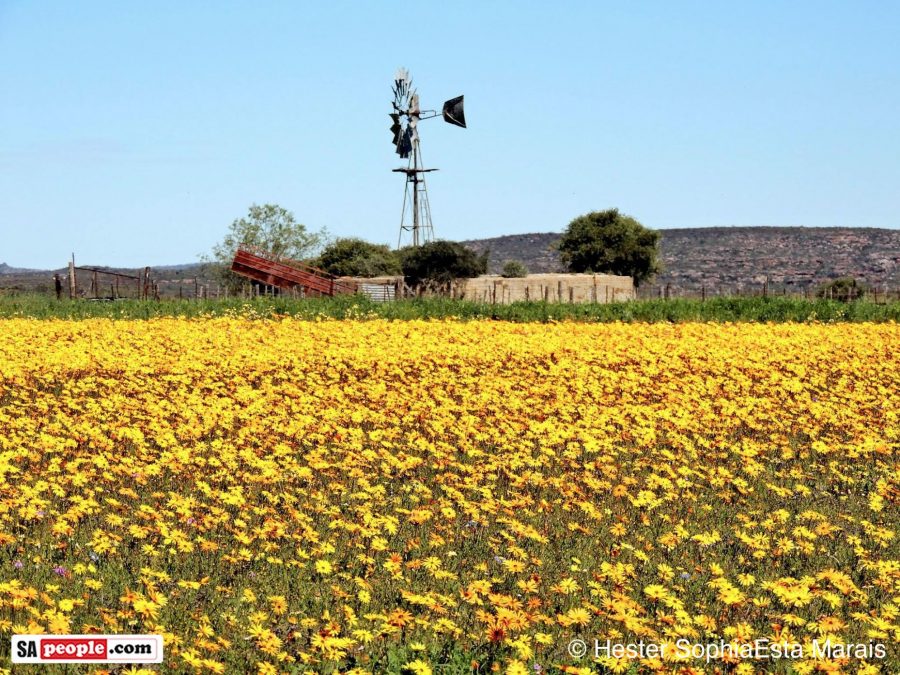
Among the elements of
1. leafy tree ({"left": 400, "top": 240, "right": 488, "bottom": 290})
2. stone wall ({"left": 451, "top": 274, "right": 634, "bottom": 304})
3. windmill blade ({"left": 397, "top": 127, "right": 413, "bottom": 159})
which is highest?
windmill blade ({"left": 397, "top": 127, "right": 413, "bottom": 159})

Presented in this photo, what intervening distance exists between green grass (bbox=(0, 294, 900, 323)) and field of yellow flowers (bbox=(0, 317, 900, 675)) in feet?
39.6

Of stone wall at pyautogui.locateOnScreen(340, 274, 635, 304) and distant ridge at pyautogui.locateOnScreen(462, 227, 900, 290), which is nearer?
stone wall at pyautogui.locateOnScreen(340, 274, 635, 304)

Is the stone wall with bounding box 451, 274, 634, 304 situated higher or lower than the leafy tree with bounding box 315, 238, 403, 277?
lower

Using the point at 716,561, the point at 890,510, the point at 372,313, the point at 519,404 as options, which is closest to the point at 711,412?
the point at 519,404

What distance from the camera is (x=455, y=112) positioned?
72250mm

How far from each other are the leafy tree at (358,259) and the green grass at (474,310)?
4218cm

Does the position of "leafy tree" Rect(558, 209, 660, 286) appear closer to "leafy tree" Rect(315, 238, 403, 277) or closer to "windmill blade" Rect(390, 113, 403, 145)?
"leafy tree" Rect(315, 238, 403, 277)

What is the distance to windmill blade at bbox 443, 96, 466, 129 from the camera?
72.2m

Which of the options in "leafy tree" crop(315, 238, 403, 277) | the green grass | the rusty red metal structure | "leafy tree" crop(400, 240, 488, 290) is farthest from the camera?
"leafy tree" crop(315, 238, 403, 277)

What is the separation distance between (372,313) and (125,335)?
10.2 meters

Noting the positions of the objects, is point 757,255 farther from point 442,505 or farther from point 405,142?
point 442,505

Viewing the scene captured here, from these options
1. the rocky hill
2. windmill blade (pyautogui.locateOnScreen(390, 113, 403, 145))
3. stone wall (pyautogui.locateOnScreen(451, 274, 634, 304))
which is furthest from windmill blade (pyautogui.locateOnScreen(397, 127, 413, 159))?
the rocky hill

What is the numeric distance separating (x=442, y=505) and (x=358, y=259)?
70505 millimetres

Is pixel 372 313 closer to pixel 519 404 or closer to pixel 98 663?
pixel 519 404
